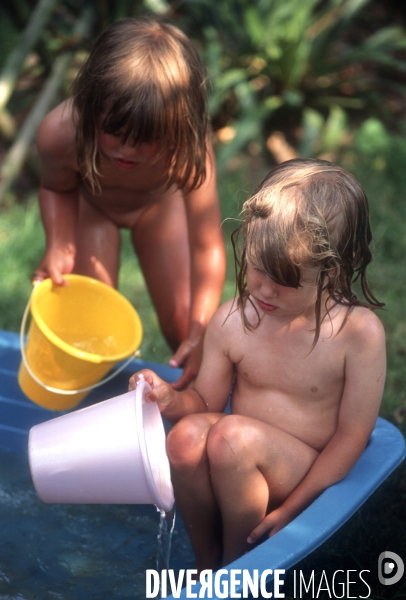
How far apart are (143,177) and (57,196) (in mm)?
288

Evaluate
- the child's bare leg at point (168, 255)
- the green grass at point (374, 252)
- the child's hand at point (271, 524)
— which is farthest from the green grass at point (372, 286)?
the child's bare leg at point (168, 255)

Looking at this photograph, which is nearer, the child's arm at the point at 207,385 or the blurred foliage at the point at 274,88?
the child's arm at the point at 207,385

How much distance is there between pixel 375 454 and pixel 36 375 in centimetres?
84

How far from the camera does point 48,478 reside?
164cm

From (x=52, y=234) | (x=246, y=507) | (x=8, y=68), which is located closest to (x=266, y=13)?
(x=8, y=68)

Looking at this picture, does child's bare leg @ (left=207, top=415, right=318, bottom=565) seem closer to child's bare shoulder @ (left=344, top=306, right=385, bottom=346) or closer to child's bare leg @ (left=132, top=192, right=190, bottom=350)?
child's bare shoulder @ (left=344, top=306, right=385, bottom=346)

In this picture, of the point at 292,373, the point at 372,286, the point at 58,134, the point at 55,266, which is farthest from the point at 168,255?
the point at 372,286

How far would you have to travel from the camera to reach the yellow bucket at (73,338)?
188cm

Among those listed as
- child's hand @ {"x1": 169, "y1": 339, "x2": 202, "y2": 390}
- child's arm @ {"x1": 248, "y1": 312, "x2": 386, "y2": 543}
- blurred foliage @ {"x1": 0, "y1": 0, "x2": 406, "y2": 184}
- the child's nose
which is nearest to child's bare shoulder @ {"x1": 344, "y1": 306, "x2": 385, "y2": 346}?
child's arm @ {"x1": 248, "y1": 312, "x2": 386, "y2": 543}

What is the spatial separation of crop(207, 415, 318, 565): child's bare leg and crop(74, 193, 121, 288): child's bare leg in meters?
0.80

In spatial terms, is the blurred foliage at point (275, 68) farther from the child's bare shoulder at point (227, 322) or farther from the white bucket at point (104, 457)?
the white bucket at point (104, 457)

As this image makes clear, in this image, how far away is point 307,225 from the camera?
1.47 meters

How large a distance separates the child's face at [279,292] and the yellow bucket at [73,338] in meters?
0.44

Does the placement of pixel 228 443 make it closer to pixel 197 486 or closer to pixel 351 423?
pixel 197 486
